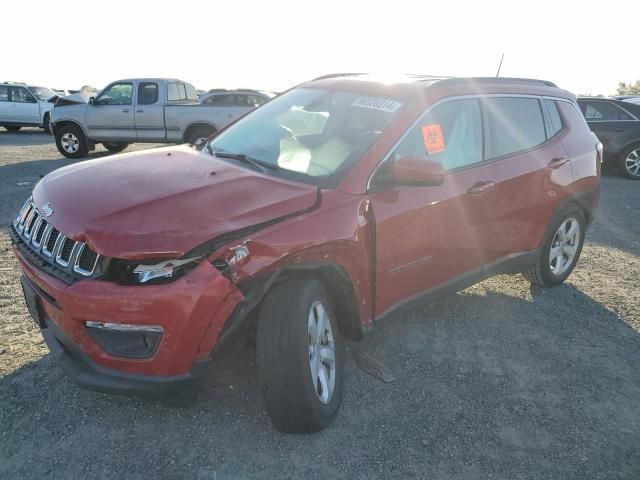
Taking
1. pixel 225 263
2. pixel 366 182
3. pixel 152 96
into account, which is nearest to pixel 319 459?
pixel 225 263

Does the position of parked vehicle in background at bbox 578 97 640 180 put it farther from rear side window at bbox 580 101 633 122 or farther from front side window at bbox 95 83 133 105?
front side window at bbox 95 83 133 105

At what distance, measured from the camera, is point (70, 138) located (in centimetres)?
1230

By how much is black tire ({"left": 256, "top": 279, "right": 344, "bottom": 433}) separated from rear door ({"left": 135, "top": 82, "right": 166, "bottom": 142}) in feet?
33.8

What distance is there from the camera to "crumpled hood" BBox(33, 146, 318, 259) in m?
2.32

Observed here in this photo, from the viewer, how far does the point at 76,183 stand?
9.51 ft

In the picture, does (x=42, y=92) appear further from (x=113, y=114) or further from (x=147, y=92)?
(x=147, y=92)

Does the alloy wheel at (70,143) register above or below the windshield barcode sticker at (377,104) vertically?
below

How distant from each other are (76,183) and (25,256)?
1.53ft

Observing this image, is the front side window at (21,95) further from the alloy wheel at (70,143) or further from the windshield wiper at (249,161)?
the windshield wiper at (249,161)

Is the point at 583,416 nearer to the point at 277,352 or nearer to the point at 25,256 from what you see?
the point at 277,352

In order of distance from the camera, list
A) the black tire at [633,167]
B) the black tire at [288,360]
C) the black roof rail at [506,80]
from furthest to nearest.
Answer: the black tire at [633,167]
the black roof rail at [506,80]
the black tire at [288,360]

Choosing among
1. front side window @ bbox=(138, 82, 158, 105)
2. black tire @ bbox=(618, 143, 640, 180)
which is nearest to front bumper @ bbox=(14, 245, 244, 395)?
front side window @ bbox=(138, 82, 158, 105)

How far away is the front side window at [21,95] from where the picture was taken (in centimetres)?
1794

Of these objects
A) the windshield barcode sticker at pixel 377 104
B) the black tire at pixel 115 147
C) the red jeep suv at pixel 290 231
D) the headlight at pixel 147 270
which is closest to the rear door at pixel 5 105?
the black tire at pixel 115 147
